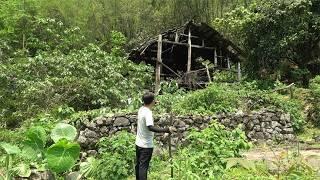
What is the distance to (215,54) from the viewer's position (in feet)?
81.8

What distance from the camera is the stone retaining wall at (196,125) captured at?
11070 mm

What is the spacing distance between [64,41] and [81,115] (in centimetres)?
1532

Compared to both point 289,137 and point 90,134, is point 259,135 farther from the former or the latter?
point 90,134

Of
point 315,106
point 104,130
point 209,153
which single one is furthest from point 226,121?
point 209,153

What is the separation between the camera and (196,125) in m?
11.9

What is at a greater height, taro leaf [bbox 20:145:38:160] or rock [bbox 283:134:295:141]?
taro leaf [bbox 20:145:38:160]

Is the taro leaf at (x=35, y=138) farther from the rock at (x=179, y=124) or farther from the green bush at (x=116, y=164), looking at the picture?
the rock at (x=179, y=124)

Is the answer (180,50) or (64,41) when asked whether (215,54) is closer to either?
(180,50)

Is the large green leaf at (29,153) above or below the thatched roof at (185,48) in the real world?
below

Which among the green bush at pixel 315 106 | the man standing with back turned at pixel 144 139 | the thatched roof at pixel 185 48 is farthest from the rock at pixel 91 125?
the thatched roof at pixel 185 48

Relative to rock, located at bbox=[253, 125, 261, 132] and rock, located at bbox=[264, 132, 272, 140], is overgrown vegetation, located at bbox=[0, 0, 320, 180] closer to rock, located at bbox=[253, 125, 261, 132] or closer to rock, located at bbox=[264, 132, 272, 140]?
rock, located at bbox=[253, 125, 261, 132]

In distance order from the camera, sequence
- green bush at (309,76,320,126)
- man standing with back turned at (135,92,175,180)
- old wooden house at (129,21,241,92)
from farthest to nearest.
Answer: old wooden house at (129,21,241,92) → green bush at (309,76,320,126) → man standing with back turned at (135,92,175,180)

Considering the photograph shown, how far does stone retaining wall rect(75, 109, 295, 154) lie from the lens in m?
11.1

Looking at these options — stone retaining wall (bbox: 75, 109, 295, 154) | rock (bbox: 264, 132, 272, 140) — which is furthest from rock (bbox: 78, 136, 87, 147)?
rock (bbox: 264, 132, 272, 140)
